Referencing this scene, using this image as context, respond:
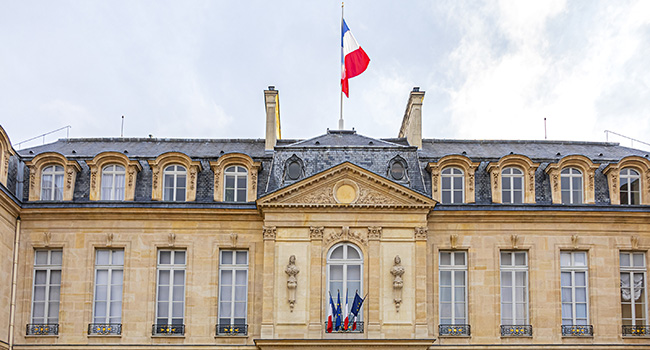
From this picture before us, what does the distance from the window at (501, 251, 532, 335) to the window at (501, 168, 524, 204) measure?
6.16 feet

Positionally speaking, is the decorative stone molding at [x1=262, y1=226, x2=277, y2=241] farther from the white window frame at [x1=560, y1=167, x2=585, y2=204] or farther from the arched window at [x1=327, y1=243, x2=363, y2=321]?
the white window frame at [x1=560, y1=167, x2=585, y2=204]

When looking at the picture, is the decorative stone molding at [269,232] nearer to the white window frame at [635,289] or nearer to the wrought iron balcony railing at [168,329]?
the wrought iron balcony railing at [168,329]

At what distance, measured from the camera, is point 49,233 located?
32.9m

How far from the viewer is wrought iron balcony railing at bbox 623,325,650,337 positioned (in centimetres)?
3253

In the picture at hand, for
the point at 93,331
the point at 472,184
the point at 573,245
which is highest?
the point at 472,184

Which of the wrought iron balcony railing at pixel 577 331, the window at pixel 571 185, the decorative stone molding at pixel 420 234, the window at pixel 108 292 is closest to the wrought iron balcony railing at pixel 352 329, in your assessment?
the decorative stone molding at pixel 420 234

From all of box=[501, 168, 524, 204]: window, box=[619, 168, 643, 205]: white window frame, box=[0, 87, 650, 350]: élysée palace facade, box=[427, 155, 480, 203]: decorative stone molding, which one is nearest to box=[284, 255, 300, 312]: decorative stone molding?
box=[0, 87, 650, 350]: élysée palace facade

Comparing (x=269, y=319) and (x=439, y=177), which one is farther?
(x=439, y=177)

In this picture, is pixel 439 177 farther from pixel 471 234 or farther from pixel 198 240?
pixel 198 240

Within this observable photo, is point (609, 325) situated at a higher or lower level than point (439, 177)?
lower

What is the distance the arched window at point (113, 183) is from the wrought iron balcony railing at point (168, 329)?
4.76 meters

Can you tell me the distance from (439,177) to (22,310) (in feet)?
49.3

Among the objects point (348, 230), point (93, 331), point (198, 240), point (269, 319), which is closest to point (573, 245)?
point (348, 230)

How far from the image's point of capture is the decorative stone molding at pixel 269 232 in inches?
1264
